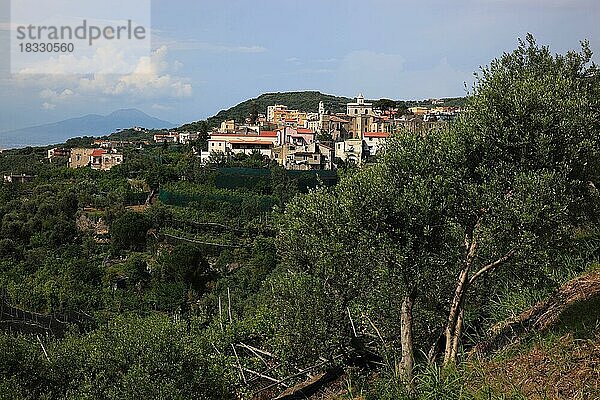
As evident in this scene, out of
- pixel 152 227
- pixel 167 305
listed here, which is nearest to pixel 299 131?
pixel 152 227

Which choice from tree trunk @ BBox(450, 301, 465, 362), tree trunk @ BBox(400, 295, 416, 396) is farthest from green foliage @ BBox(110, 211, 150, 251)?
tree trunk @ BBox(450, 301, 465, 362)

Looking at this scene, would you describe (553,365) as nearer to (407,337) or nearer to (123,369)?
(407,337)

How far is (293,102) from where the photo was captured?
12394 cm

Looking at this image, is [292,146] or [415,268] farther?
[292,146]

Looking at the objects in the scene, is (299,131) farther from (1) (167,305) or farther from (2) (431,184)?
(2) (431,184)

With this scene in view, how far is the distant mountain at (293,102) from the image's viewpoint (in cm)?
11406

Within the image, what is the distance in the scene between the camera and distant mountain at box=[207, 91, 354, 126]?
114 m

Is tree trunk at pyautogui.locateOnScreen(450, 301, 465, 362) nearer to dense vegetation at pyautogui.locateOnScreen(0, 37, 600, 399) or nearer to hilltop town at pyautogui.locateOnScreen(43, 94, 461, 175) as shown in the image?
dense vegetation at pyautogui.locateOnScreen(0, 37, 600, 399)

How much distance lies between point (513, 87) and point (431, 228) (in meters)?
2.09

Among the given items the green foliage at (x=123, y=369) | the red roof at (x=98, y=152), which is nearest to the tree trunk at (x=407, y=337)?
the green foliage at (x=123, y=369)

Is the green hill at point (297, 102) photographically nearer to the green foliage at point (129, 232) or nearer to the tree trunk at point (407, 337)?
the green foliage at point (129, 232)

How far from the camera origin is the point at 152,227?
38.9 m

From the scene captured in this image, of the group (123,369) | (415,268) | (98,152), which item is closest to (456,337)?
(415,268)

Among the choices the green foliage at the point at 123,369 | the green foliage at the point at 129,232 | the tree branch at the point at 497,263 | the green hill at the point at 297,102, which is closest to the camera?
the tree branch at the point at 497,263
